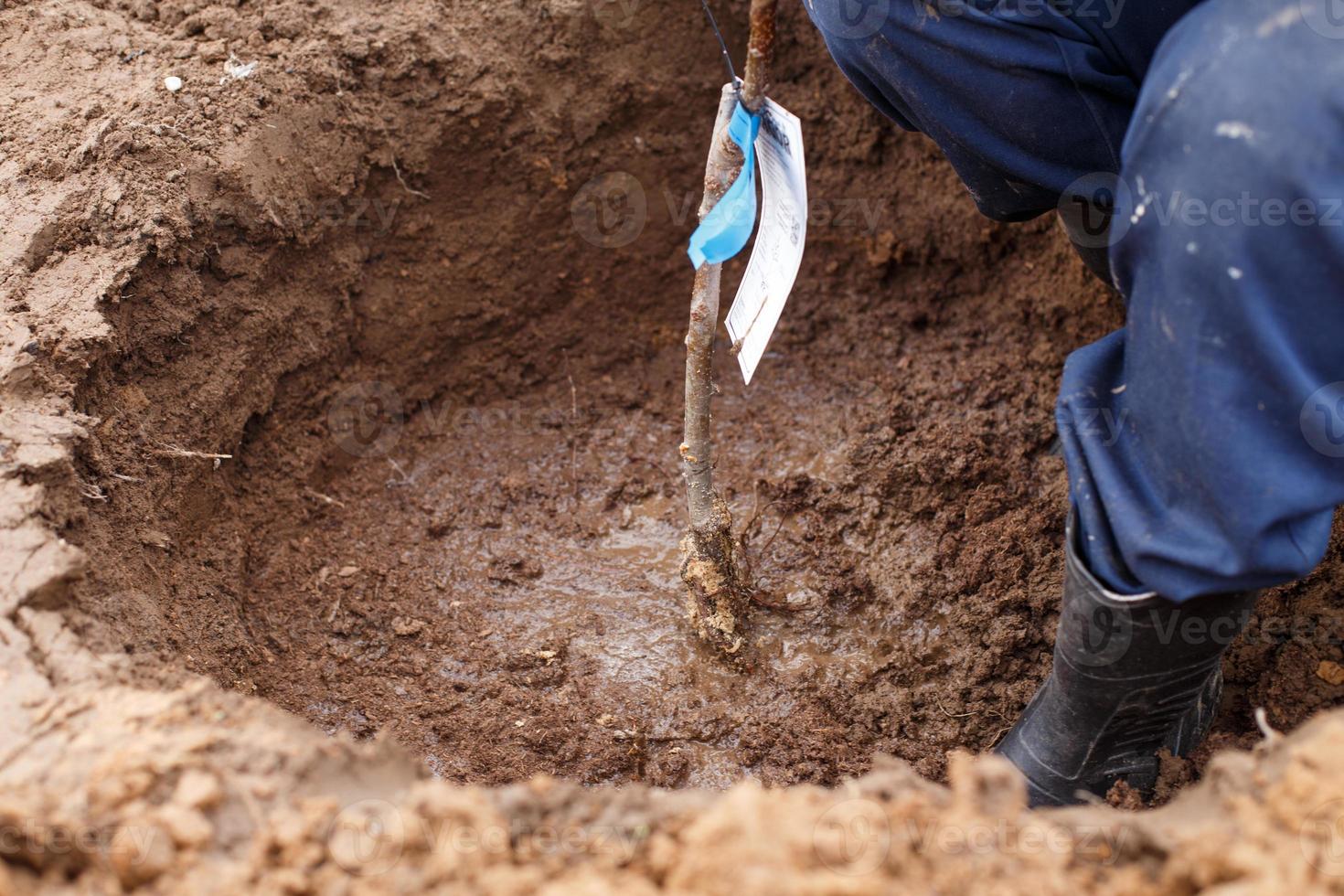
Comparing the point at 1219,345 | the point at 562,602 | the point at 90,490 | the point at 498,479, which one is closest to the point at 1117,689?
the point at 1219,345

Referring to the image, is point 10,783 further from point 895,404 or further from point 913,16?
point 895,404

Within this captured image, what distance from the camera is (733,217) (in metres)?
1.49

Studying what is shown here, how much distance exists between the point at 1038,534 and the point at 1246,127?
1052 mm

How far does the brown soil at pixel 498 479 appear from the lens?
1.08 metres

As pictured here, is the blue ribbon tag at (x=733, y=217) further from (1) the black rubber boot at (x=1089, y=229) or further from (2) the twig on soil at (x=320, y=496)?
(2) the twig on soil at (x=320, y=496)

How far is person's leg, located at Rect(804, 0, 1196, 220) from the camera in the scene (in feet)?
4.57

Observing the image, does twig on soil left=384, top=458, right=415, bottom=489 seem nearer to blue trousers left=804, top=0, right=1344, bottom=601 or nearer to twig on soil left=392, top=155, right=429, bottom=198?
twig on soil left=392, top=155, right=429, bottom=198

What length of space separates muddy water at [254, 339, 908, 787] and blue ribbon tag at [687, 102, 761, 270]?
0.79m

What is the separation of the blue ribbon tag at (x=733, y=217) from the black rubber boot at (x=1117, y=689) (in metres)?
0.61

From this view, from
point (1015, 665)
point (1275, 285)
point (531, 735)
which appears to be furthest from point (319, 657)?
point (1275, 285)

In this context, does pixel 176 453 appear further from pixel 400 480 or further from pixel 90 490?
pixel 400 480

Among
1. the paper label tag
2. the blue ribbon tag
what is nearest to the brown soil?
the paper label tag

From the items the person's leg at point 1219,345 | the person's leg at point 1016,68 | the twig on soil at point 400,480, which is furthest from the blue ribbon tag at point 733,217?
the twig on soil at point 400,480

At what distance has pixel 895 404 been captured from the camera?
2.35 metres
